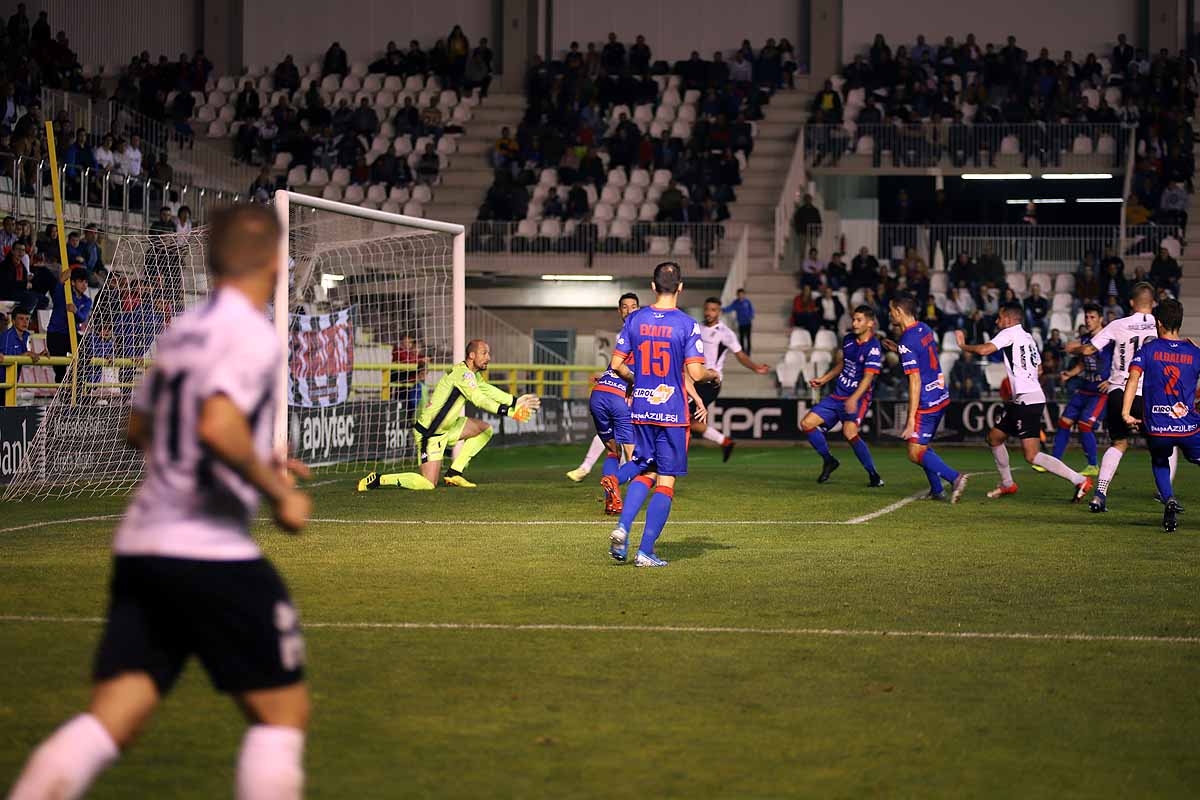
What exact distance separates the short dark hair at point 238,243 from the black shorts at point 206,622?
76 cm

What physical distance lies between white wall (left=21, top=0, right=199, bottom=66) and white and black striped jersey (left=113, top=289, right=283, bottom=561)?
37.8 m

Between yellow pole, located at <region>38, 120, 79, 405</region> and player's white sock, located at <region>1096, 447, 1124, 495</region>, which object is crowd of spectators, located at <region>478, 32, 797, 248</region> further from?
player's white sock, located at <region>1096, 447, 1124, 495</region>

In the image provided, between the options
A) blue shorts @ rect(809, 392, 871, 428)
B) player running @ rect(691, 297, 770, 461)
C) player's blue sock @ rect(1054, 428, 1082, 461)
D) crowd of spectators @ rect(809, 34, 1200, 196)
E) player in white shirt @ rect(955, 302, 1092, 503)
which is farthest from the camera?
crowd of spectators @ rect(809, 34, 1200, 196)

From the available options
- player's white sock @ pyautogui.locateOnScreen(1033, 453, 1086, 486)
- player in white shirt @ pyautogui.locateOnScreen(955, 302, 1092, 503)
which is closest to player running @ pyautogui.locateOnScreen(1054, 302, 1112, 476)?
player's white sock @ pyautogui.locateOnScreen(1033, 453, 1086, 486)

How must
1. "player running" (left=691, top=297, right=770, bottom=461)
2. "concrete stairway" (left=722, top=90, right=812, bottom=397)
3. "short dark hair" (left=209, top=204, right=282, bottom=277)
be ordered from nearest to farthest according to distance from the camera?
"short dark hair" (left=209, top=204, right=282, bottom=277), "player running" (left=691, top=297, right=770, bottom=461), "concrete stairway" (left=722, top=90, right=812, bottom=397)

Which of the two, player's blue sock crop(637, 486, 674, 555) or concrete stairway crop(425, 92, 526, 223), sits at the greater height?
concrete stairway crop(425, 92, 526, 223)

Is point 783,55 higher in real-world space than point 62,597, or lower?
higher

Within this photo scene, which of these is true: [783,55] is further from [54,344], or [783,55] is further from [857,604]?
[857,604]

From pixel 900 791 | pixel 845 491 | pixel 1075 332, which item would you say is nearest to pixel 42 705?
pixel 900 791

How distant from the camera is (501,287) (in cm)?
3544

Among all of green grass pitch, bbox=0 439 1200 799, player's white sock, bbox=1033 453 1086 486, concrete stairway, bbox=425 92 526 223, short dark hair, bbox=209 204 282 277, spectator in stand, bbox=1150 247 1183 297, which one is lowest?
green grass pitch, bbox=0 439 1200 799

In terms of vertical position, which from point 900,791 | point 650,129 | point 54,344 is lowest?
point 900,791

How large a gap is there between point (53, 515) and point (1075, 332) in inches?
852

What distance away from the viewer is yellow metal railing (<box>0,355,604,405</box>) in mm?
15936
